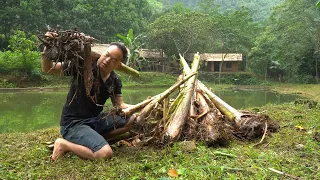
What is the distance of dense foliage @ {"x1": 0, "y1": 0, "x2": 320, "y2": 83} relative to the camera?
24.0m

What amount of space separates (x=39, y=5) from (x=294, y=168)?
85.4 feet

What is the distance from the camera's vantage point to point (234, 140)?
4.25 metres

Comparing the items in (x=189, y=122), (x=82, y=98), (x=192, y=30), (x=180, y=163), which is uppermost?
(x=192, y=30)

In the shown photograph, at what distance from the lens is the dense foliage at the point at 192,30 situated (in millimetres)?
23969

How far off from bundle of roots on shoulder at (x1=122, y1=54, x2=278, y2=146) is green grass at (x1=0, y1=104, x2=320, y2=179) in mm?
191

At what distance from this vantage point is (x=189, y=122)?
4.41 m

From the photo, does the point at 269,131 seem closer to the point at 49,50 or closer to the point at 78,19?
the point at 49,50

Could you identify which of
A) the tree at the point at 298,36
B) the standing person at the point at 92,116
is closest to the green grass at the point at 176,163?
the standing person at the point at 92,116

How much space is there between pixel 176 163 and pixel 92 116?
1.18 m

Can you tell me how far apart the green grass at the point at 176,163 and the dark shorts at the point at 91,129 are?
19cm

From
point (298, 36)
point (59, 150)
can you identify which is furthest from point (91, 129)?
point (298, 36)

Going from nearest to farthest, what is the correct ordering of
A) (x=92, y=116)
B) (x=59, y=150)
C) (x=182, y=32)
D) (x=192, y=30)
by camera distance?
(x=59, y=150)
(x=92, y=116)
(x=192, y=30)
(x=182, y=32)

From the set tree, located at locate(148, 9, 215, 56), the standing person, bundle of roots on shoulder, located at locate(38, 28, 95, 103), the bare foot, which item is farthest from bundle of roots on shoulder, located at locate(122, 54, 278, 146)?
tree, located at locate(148, 9, 215, 56)

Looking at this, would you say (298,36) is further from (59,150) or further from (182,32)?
(59,150)
